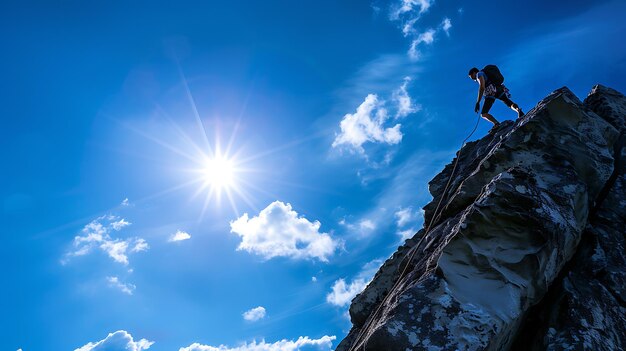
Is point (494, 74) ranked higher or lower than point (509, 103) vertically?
higher

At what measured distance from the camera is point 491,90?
19.2 m

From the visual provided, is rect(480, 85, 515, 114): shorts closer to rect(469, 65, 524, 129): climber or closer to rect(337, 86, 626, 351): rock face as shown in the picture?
rect(469, 65, 524, 129): climber

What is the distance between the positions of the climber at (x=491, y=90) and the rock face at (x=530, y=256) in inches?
175

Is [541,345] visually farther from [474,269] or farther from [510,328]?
[474,269]

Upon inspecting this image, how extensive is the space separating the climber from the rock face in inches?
175

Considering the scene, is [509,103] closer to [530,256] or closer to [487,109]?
[487,109]

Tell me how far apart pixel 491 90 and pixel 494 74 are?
79 centimetres

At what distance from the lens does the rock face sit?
9000 millimetres

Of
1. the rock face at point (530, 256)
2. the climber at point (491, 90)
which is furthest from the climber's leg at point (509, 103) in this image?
the rock face at point (530, 256)

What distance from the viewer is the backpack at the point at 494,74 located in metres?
19.1

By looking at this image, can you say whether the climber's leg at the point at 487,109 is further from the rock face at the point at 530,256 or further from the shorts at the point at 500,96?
the rock face at the point at 530,256

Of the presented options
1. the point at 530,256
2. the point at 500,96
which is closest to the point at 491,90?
the point at 500,96

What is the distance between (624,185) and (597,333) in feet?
22.0

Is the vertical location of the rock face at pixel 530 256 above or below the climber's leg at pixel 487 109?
below
